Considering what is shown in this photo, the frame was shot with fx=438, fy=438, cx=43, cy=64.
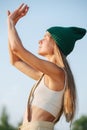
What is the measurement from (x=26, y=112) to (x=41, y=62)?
36 cm

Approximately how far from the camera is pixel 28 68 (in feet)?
11.3

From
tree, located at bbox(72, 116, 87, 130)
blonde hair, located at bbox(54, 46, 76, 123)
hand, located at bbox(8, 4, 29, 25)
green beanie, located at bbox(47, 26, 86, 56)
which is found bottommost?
tree, located at bbox(72, 116, 87, 130)

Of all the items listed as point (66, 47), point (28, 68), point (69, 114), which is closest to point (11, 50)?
point (28, 68)

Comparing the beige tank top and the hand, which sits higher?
the hand

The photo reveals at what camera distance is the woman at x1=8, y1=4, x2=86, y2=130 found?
2986 millimetres

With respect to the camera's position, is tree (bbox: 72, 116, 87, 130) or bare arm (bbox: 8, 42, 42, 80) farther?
tree (bbox: 72, 116, 87, 130)

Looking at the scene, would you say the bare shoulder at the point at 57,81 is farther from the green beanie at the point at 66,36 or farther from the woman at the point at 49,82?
the green beanie at the point at 66,36

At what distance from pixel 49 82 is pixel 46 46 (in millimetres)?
301

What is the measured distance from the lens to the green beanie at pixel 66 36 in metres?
3.22

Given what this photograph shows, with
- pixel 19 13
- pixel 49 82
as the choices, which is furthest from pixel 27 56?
pixel 19 13

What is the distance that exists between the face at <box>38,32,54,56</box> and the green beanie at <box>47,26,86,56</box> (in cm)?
4

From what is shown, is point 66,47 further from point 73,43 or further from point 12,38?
point 12,38

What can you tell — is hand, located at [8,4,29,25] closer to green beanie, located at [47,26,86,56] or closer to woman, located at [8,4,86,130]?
woman, located at [8,4,86,130]

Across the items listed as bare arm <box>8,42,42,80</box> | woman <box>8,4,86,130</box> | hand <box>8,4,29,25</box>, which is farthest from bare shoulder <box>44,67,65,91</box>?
hand <box>8,4,29,25</box>
